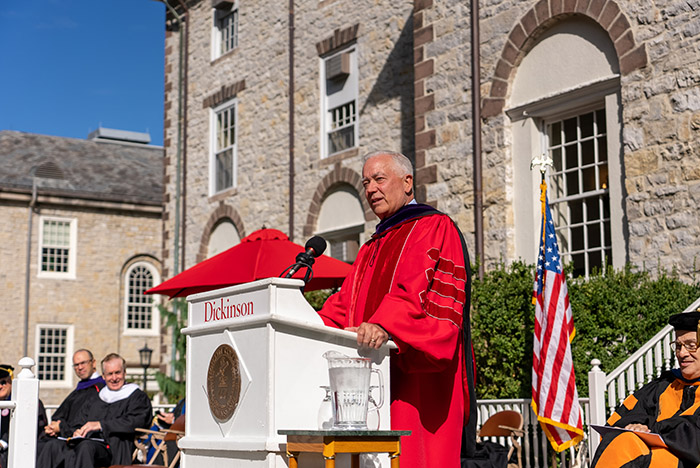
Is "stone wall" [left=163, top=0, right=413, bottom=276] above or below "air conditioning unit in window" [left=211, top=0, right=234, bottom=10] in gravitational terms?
below

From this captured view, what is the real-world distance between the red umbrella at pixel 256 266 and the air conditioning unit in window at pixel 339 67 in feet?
22.2

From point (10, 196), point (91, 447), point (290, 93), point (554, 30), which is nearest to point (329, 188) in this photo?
point (290, 93)

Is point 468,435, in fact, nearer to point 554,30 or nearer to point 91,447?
point 91,447

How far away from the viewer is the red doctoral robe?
4.01 meters

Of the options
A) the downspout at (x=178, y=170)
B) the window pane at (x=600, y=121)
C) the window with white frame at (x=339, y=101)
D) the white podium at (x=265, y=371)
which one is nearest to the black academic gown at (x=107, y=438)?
the white podium at (x=265, y=371)

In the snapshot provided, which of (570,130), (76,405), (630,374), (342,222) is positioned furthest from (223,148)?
(630,374)

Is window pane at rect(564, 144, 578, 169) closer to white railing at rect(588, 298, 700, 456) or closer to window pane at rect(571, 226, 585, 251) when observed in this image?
window pane at rect(571, 226, 585, 251)

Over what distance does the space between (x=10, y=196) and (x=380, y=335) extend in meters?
29.9

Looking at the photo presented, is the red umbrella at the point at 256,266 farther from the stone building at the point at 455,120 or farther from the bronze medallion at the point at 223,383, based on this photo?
the bronze medallion at the point at 223,383

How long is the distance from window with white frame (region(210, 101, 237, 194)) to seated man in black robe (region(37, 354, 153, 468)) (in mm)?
9515

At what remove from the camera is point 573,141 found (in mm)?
11766

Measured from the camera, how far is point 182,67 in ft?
69.7

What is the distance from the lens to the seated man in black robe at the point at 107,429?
29.4 ft

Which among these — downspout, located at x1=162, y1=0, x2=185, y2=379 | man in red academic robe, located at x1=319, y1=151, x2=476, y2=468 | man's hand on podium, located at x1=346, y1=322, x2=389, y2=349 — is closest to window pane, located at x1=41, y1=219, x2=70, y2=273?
downspout, located at x1=162, y1=0, x2=185, y2=379
